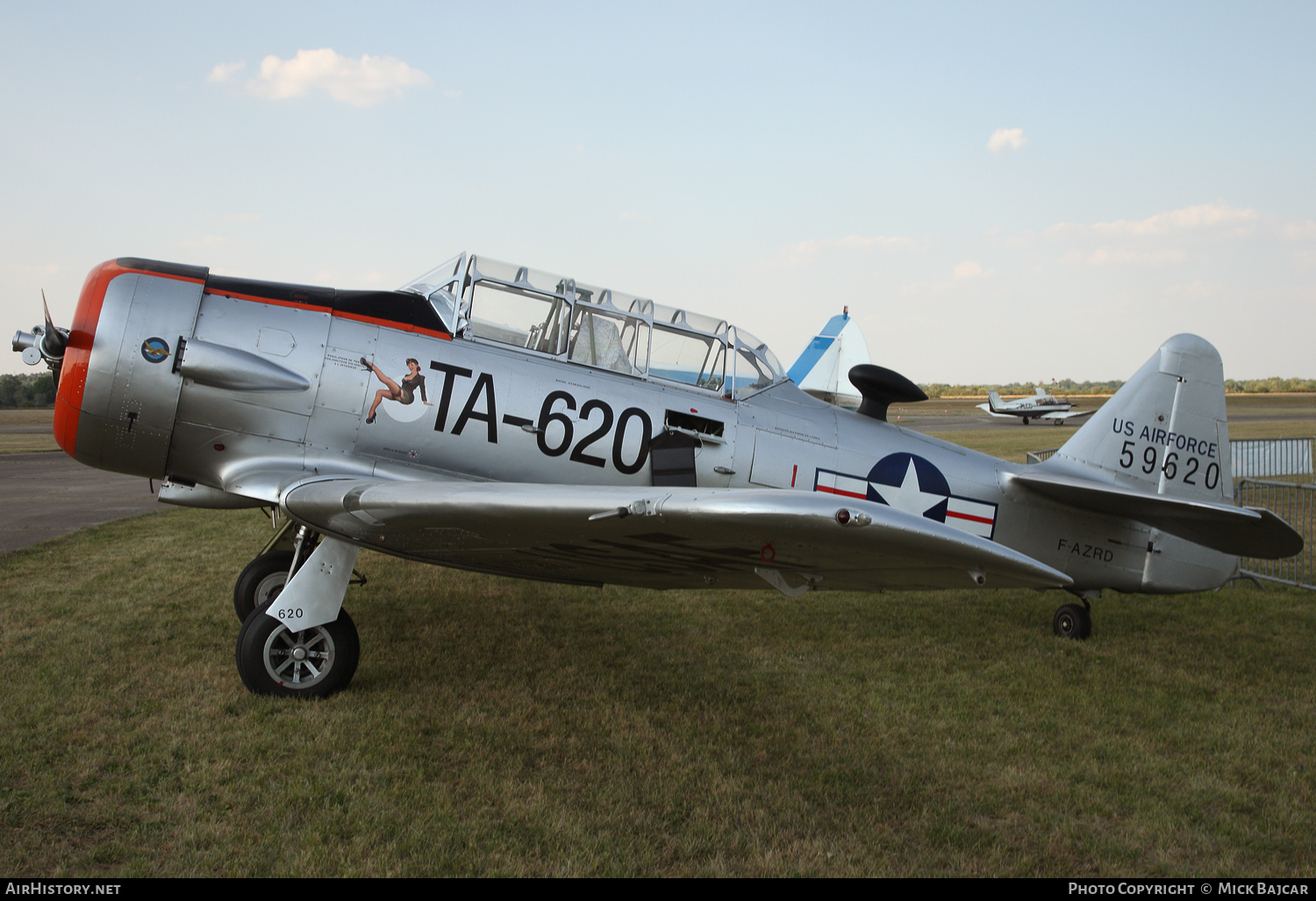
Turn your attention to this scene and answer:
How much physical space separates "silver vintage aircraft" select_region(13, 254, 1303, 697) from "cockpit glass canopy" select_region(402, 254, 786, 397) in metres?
0.01

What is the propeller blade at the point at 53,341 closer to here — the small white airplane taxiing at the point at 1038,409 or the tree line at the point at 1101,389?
the small white airplane taxiing at the point at 1038,409

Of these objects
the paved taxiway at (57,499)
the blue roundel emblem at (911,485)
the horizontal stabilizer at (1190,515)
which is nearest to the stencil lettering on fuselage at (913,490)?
the blue roundel emblem at (911,485)

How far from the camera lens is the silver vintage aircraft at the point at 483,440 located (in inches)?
152

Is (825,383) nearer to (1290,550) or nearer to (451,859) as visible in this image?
Result: (1290,550)

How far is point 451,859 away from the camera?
9.39 feet

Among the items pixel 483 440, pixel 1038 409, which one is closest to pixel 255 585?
pixel 483 440

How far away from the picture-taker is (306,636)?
4.43 m

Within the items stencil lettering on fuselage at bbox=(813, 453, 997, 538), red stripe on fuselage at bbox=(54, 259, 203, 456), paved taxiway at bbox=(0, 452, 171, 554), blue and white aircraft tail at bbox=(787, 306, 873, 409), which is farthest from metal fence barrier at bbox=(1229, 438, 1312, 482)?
paved taxiway at bbox=(0, 452, 171, 554)

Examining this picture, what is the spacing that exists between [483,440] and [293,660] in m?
1.61

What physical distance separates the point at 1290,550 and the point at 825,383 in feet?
22.3

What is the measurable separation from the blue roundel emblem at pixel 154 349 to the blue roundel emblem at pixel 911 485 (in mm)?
4446

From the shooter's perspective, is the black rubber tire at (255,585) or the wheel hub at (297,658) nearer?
the wheel hub at (297,658)

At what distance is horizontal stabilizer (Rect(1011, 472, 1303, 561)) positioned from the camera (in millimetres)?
4137
